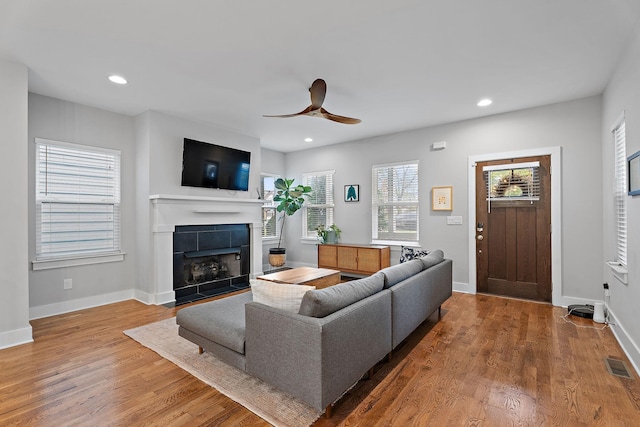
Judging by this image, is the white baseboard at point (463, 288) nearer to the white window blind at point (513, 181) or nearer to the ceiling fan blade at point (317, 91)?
the white window blind at point (513, 181)

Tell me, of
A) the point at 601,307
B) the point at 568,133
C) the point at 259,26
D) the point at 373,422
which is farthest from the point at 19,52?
the point at 601,307

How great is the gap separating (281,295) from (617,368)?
108 inches

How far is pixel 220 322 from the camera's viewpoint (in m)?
2.42

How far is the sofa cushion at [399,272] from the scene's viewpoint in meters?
2.66

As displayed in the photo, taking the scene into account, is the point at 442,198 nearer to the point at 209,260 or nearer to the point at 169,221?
the point at 209,260

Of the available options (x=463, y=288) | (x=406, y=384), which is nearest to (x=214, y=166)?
(x=406, y=384)

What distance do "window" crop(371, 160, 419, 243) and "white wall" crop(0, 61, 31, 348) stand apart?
4853 mm

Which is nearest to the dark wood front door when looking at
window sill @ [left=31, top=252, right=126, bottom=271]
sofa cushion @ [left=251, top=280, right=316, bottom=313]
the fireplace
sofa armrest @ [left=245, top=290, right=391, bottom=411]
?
sofa armrest @ [left=245, top=290, right=391, bottom=411]

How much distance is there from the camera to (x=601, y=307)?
11.4 ft

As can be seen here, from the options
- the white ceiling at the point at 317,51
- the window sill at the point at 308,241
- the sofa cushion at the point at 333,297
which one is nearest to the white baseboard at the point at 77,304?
the white ceiling at the point at 317,51

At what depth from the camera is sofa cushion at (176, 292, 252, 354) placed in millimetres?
2264

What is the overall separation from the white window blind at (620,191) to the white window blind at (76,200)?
6.00 meters

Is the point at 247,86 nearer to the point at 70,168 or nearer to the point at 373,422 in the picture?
the point at 70,168

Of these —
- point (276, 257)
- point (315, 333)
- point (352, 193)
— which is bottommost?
point (276, 257)
